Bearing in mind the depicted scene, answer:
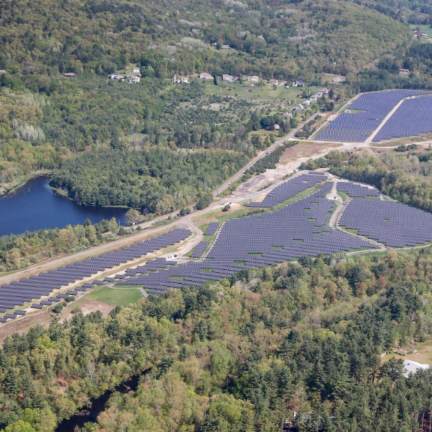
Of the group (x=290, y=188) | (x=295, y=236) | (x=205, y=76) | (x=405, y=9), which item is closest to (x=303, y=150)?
(x=290, y=188)

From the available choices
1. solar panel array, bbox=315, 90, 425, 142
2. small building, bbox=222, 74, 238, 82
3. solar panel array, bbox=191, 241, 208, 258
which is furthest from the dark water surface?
small building, bbox=222, 74, 238, 82

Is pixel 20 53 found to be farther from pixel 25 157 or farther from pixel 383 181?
pixel 383 181

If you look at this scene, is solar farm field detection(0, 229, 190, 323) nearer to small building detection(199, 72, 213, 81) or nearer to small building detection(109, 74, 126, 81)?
small building detection(109, 74, 126, 81)

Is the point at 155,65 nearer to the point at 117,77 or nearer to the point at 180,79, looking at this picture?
the point at 180,79

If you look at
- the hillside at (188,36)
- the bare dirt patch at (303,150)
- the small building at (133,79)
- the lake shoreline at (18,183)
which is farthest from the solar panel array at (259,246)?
the hillside at (188,36)

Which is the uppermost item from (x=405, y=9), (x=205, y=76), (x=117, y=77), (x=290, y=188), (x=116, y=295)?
(x=405, y=9)

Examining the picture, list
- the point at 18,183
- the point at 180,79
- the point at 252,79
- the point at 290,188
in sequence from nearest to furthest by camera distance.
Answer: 1. the point at 290,188
2. the point at 18,183
3. the point at 180,79
4. the point at 252,79

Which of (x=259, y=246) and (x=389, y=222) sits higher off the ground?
(x=389, y=222)
